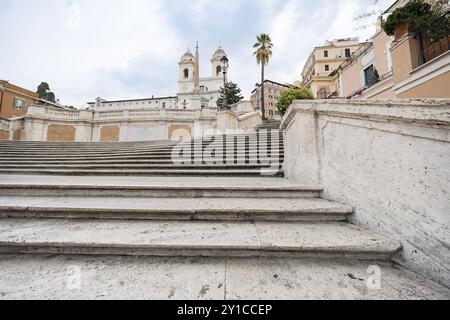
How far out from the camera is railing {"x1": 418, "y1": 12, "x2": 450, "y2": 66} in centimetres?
513

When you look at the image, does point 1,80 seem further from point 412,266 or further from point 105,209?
point 412,266

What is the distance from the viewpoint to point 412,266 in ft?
4.81

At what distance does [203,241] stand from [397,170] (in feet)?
6.33

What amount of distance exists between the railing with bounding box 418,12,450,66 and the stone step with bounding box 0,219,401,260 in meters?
6.96

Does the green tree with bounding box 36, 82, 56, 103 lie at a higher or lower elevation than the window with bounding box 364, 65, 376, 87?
higher

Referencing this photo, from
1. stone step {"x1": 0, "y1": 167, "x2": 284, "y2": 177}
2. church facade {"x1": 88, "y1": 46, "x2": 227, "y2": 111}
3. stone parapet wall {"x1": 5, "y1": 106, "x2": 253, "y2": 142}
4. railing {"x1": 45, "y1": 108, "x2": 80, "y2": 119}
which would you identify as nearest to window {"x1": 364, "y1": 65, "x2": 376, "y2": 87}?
stone parapet wall {"x1": 5, "y1": 106, "x2": 253, "y2": 142}

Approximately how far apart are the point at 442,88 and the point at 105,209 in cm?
822

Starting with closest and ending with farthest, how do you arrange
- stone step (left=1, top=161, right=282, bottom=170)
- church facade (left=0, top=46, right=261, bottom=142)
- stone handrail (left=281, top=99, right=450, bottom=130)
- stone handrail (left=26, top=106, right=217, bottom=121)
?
stone handrail (left=281, top=99, right=450, bottom=130)
stone step (left=1, top=161, right=282, bottom=170)
church facade (left=0, top=46, right=261, bottom=142)
stone handrail (left=26, top=106, right=217, bottom=121)

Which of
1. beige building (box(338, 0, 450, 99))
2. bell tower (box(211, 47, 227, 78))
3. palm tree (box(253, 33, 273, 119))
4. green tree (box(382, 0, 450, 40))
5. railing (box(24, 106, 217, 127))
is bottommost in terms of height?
beige building (box(338, 0, 450, 99))

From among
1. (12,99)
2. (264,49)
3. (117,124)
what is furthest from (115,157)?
(12,99)

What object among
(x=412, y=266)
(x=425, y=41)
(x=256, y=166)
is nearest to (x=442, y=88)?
(x=425, y=41)

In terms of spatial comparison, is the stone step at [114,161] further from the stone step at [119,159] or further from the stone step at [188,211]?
the stone step at [188,211]

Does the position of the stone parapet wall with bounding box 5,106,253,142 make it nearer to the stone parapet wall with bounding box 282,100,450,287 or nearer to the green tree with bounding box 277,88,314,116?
the green tree with bounding box 277,88,314,116
